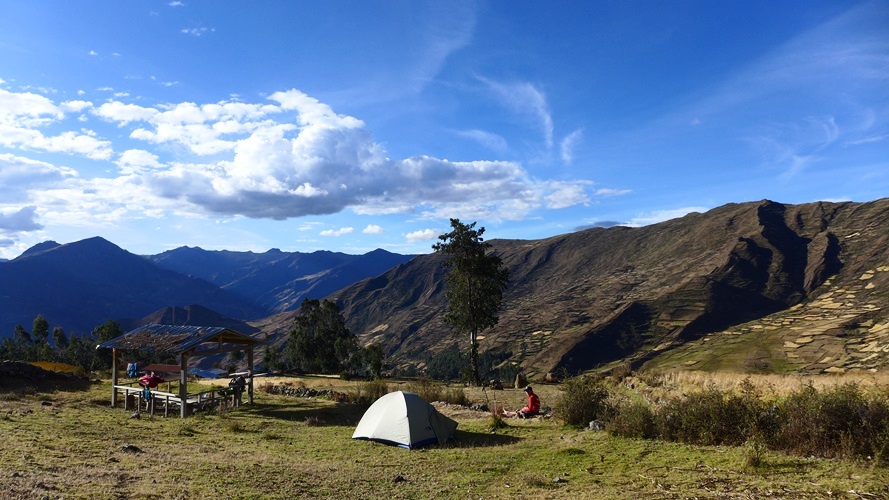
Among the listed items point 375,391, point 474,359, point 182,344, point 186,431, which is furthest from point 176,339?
point 474,359

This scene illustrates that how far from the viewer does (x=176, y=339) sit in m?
22.4

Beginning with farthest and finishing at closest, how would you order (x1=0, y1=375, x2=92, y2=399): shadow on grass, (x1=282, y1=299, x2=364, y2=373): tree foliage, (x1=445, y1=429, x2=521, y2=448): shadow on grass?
(x1=282, y1=299, x2=364, y2=373): tree foliage, (x1=0, y1=375, x2=92, y2=399): shadow on grass, (x1=445, y1=429, x2=521, y2=448): shadow on grass

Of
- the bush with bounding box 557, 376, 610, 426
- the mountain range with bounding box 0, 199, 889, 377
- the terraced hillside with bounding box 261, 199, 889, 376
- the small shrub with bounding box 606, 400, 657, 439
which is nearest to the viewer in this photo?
the small shrub with bounding box 606, 400, 657, 439

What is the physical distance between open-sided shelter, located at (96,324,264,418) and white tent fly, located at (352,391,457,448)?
9274 mm

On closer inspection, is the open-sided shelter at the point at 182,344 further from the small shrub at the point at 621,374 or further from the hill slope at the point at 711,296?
the hill slope at the point at 711,296

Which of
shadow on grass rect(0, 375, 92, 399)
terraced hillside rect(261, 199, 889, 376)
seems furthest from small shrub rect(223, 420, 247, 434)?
terraced hillside rect(261, 199, 889, 376)

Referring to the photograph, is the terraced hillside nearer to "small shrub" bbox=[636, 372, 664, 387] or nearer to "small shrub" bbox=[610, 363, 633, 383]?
"small shrub" bbox=[610, 363, 633, 383]

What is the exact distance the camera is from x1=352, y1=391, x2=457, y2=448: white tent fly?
48.0 ft

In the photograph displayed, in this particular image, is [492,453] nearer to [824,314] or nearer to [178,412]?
[178,412]

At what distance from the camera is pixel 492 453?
1330 cm

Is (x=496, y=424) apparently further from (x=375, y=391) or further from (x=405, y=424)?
(x=375, y=391)

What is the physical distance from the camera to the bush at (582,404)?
16.2 m

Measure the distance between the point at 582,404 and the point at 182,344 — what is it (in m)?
16.3

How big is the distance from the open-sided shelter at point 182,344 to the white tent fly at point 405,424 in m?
9.27
